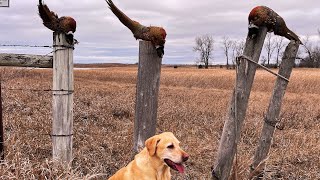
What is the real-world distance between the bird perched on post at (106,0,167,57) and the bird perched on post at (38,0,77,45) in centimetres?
67

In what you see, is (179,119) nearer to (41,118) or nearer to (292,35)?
(41,118)

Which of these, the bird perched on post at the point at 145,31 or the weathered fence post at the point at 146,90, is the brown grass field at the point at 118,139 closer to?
the weathered fence post at the point at 146,90

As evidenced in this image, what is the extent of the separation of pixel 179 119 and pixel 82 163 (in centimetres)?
471

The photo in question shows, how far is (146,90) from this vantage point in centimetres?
486

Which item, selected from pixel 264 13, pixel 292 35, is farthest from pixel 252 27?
pixel 292 35

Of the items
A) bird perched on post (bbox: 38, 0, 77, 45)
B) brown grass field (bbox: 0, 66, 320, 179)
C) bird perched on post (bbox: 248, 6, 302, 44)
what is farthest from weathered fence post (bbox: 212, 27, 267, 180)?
bird perched on post (bbox: 38, 0, 77, 45)

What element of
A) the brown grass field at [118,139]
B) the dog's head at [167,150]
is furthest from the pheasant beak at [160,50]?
the brown grass field at [118,139]

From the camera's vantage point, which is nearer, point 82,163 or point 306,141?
point 82,163

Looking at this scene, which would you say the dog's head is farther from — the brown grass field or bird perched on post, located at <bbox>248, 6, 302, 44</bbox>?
bird perched on post, located at <bbox>248, 6, 302, 44</bbox>

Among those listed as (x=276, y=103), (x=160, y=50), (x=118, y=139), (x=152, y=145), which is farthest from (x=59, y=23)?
(x=118, y=139)

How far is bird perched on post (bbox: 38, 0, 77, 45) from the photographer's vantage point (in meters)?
4.95

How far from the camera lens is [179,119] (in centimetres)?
1062

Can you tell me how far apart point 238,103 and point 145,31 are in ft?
4.44

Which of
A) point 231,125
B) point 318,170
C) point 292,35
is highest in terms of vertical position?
point 292,35
